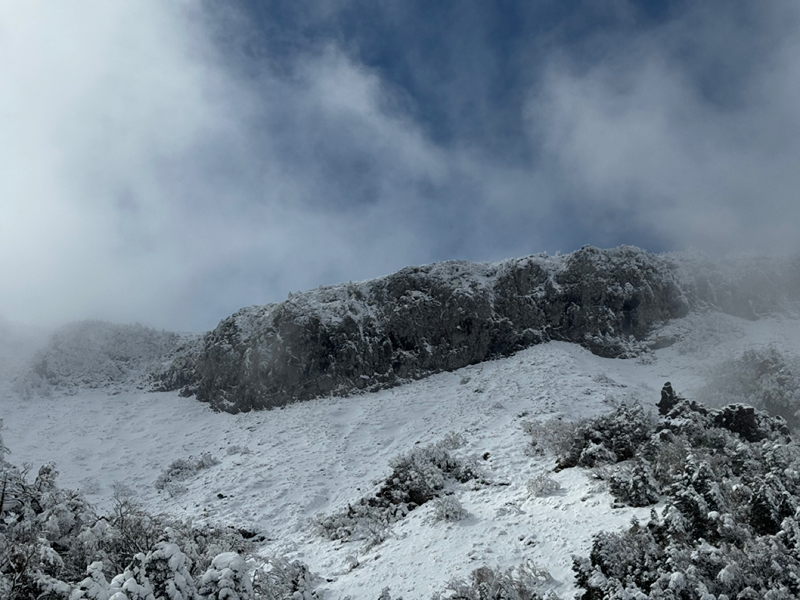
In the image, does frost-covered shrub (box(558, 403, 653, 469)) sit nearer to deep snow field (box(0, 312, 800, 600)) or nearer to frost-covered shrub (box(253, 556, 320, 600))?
deep snow field (box(0, 312, 800, 600))

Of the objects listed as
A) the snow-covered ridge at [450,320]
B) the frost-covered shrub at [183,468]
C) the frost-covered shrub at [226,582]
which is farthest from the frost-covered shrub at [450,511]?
the snow-covered ridge at [450,320]

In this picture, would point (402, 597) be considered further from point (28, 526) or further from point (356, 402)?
point (356, 402)

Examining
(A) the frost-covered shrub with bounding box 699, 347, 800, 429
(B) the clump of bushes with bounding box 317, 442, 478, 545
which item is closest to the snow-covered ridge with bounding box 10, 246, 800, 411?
(A) the frost-covered shrub with bounding box 699, 347, 800, 429

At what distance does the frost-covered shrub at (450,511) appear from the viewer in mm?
13609

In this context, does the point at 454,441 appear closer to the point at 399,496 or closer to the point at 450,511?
the point at 399,496

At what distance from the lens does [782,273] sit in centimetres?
4009

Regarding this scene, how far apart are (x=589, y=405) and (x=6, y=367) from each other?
177 feet

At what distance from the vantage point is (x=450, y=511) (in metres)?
13.7

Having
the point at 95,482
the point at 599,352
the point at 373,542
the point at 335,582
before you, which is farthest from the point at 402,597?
the point at 599,352

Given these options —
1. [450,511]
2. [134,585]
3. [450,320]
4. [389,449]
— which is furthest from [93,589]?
[450,320]

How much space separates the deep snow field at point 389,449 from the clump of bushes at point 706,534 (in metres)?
0.90

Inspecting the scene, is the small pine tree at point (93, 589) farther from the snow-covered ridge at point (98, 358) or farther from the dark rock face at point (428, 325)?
the snow-covered ridge at point (98, 358)

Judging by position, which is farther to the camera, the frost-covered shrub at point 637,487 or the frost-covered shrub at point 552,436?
the frost-covered shrub at point 552,436

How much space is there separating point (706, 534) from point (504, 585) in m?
4.34
